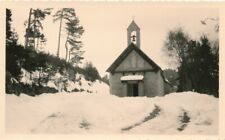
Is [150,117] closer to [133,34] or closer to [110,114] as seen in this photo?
[110,114]

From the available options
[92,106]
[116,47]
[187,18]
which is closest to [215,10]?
[187,18]

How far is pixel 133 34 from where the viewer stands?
2.52m

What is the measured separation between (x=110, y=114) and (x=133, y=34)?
1.50 feet

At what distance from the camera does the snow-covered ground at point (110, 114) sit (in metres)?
2.51

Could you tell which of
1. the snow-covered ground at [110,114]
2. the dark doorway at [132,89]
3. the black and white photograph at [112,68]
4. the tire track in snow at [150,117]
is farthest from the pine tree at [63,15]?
the tire track in snow at [150,117]

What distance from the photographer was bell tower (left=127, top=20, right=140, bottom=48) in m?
2.52

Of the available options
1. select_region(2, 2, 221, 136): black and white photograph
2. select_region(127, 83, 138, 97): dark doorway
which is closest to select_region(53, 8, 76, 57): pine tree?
select_region(2, 2, 221, 136): black and white photograph

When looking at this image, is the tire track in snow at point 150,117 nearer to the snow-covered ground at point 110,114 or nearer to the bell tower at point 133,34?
the snow-covered ground at point 110,114

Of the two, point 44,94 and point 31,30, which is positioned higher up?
point 31,30

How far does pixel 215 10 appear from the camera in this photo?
250 centimetres

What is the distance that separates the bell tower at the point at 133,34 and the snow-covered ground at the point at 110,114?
12.2 inches

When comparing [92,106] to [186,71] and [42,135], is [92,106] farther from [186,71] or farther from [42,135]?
[186,71]

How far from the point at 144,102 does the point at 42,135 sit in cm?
59

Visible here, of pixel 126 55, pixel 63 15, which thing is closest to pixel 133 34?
pixel 126 55
